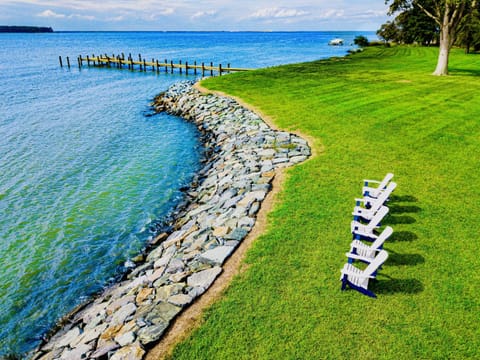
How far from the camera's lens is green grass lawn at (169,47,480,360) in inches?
215

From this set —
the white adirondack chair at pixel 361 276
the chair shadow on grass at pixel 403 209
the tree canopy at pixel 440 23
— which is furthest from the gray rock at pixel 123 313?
the tree canopy at pixel 440 23

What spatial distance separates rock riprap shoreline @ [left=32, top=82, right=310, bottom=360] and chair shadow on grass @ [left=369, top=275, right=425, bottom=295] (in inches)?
123

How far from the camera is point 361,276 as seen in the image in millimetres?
6312

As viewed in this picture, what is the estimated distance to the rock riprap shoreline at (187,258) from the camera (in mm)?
6164

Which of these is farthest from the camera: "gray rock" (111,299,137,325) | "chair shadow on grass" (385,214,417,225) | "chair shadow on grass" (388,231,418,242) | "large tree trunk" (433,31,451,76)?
"large tree trunk" (433,31,451,76)

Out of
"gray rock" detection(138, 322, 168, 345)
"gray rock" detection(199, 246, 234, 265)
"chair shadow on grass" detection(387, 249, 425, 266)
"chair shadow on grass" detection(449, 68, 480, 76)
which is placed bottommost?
"gray rock" detection(138, 322, 168, 345)

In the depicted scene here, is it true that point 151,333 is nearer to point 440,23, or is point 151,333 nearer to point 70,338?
point 70,338

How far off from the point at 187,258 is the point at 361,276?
3.90m

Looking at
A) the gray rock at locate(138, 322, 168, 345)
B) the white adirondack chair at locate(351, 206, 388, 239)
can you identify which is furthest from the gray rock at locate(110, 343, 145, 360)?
the white adirondack chair at locate(351, 206, 388, 239)

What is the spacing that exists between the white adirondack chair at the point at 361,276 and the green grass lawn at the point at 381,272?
136 millimetres

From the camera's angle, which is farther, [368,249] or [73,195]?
[73,195]

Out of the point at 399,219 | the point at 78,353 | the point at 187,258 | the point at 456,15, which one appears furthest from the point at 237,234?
the point at 456,15

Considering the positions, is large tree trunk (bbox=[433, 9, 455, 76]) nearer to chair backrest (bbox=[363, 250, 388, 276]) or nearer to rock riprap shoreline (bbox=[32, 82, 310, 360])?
rock riprap shoreline (bbox=[32, 82, 310, 360])

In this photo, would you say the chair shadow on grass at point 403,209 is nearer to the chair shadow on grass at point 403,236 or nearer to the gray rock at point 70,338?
the chair shadow on grass at point 403,236
